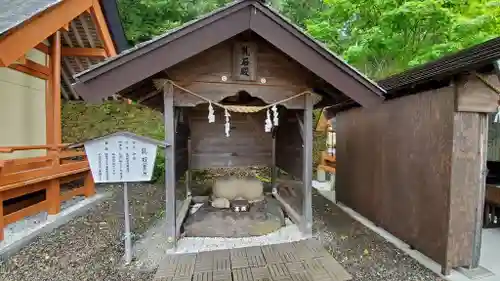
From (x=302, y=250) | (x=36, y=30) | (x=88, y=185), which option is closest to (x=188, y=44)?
(x=302, y=250)

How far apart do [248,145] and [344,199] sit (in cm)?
252

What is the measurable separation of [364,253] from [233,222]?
2.03m

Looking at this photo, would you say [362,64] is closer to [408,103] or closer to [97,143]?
[408,103]

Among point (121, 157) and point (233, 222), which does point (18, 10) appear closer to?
point (121, 157)

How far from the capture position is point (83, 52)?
7.25 meters

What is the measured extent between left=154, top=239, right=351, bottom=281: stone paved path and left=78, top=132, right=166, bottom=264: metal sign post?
0.78m

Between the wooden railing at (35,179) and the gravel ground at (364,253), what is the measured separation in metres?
4.71

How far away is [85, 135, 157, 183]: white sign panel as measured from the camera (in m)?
3.23

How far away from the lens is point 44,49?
19.2ft

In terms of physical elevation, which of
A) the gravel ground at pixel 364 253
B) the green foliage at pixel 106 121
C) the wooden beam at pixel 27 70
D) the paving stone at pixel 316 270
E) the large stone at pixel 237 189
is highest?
the wooden beam at pixel 27 70

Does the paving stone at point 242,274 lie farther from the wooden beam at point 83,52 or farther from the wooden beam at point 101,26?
the wooden beam at point 83,52

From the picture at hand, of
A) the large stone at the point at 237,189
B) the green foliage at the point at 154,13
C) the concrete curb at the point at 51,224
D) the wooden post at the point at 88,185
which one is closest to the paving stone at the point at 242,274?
the large stone at the point at 237,189

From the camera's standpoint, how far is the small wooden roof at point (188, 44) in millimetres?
3111

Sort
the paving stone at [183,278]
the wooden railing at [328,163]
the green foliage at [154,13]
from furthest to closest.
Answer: the green foliage at [154,13]
the wooden railing at [328,163]
the paving stone at [183,278]
